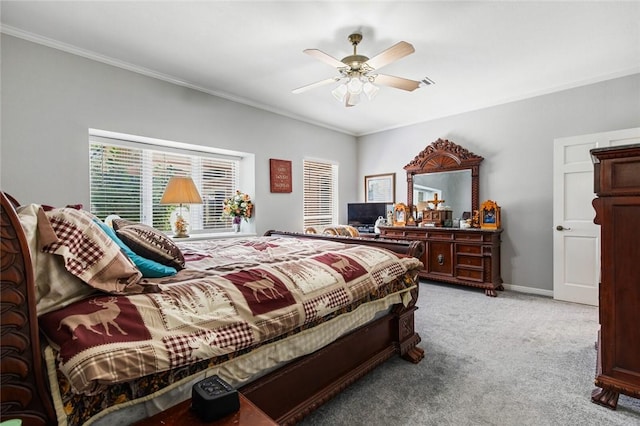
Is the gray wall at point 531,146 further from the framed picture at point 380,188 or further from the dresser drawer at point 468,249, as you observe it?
the framed picture at point 380,188

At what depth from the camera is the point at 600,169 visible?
173cm

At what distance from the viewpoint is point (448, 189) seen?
4.71m

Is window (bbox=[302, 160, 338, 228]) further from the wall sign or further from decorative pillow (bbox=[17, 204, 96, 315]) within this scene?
decorative pillow (bbox=[17, 204, 96, 315])

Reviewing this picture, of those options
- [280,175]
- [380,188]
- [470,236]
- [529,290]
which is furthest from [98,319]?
[380,188]

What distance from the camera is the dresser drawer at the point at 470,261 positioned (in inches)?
159

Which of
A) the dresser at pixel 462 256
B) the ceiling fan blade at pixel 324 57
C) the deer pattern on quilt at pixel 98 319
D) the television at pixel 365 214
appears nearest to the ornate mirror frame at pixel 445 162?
the television at pixel 365 214

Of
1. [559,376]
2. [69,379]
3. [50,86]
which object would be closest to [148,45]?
[50,86]

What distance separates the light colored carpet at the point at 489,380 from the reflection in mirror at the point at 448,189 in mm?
1917

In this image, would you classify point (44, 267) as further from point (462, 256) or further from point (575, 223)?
point (575, 223)

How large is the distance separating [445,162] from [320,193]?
2191 mm

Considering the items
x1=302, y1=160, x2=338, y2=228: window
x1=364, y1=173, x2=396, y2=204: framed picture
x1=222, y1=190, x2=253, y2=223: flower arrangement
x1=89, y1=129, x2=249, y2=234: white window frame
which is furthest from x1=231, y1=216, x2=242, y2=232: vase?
x1=364, y1=173, x2=396, y2=204: framed picture

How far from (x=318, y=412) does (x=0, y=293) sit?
1.53 m

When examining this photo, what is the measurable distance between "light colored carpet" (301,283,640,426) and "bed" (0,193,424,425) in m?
0.19

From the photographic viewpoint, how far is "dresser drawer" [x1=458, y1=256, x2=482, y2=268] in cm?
404
